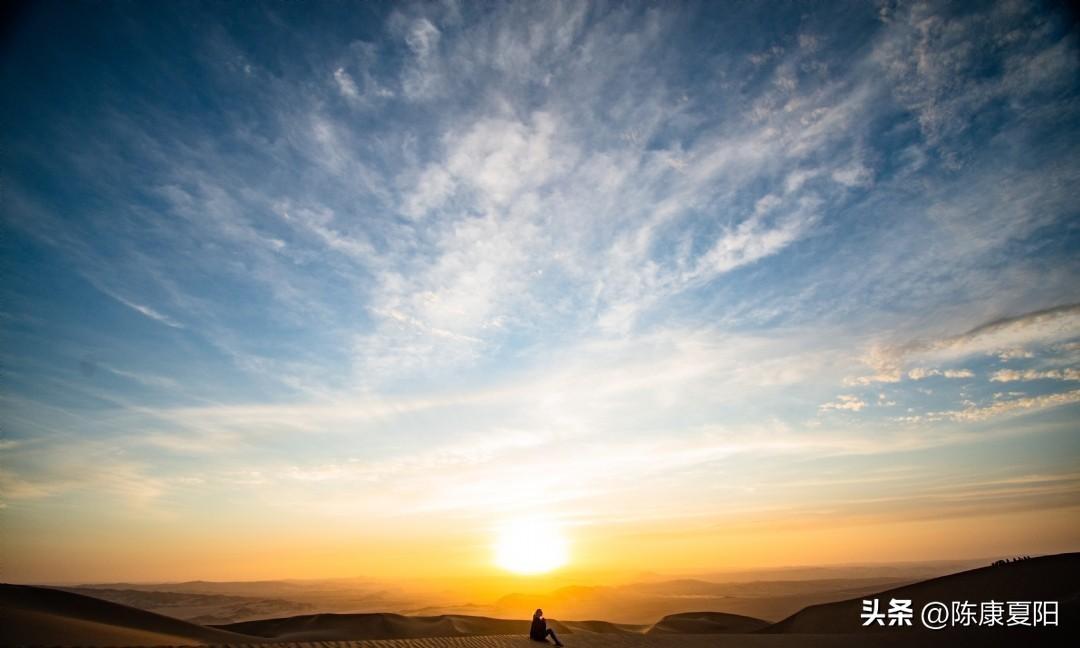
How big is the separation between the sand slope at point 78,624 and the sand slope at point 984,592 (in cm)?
2607

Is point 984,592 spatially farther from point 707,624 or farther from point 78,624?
point 78,624

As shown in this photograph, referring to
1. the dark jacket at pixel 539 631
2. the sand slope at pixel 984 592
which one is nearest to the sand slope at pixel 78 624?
the dark jacket at pixel 539 631

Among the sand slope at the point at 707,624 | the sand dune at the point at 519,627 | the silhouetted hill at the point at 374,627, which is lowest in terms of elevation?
the silhouetted hill at the point at 374,627

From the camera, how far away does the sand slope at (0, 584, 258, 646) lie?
11.5 m

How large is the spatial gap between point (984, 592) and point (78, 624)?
3399 cm

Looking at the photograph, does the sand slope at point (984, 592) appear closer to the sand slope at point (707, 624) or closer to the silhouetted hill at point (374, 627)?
the sand slope at point (707, 624)

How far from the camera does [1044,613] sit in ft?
52.5

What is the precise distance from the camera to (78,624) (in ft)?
46.6

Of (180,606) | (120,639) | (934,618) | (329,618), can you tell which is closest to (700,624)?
(934,618)

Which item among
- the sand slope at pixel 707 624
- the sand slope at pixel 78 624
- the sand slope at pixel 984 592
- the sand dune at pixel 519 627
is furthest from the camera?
the sand slope at pixel 707 624

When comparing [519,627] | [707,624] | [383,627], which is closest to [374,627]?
[383,627]

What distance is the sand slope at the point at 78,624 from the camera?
11.5m

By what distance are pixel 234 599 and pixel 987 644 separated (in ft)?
257

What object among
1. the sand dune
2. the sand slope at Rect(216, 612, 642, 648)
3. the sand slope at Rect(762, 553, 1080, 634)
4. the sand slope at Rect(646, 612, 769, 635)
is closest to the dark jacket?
the sand dune
